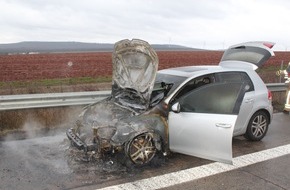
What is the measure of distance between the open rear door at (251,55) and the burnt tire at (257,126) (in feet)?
3.32

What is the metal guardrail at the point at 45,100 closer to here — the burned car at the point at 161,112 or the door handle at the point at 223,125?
the burned car at the point at 161,112

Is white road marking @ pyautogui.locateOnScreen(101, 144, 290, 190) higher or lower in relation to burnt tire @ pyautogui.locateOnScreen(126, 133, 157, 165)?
lower

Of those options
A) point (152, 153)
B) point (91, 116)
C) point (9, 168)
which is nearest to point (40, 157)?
point (9, 168)

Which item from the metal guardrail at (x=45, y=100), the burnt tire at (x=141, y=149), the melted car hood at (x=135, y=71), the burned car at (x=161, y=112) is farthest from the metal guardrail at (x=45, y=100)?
the burnt tire at (x=141, y=149)

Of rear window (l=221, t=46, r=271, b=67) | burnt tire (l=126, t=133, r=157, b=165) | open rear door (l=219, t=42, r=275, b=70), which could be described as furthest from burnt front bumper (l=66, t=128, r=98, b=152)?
rear window (l=221, t=46, r=271, b=67)

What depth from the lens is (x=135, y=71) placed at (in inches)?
251

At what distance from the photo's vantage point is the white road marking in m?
4.94

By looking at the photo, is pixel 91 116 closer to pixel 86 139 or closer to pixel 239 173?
pixel 86 139

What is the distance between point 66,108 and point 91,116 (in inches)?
83.9

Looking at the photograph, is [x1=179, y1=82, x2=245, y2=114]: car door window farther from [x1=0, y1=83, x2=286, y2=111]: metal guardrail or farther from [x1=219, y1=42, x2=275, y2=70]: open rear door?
[x1=0, y1=83, x2=286, y2=111]: metal guardrail

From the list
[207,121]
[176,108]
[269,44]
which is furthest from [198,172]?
[269,44]

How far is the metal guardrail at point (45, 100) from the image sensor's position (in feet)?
23.9

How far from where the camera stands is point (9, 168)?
5512 millimetres

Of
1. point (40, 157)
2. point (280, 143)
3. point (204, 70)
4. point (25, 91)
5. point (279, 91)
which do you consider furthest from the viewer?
point (279, 91)
